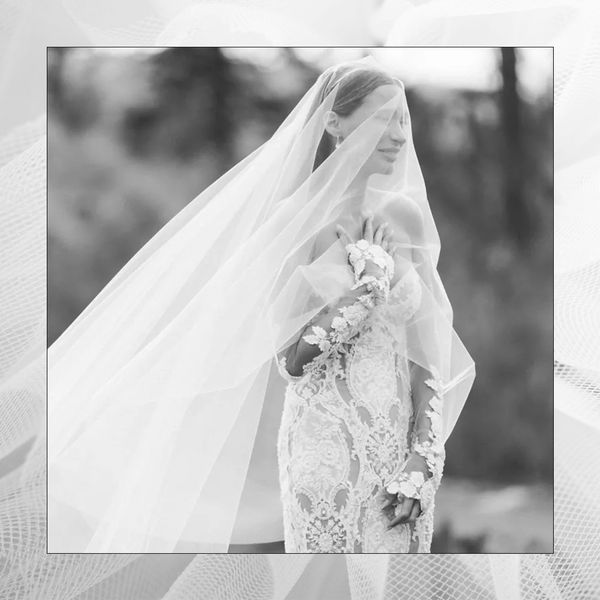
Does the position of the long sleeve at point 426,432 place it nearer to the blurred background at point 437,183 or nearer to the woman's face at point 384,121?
the blurred background at point 437,183

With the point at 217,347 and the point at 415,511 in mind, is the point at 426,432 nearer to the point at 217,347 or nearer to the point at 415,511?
the point at 415,511

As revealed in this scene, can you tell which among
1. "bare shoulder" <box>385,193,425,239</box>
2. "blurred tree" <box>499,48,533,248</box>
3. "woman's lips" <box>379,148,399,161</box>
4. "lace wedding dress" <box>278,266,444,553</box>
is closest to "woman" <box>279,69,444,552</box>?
"lace wedding dress" <box>278,266,444,553</box>

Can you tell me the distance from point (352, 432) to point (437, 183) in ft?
2.19

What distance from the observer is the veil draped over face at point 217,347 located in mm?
2156

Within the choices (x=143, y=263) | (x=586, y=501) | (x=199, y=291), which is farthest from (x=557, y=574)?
(x=143, y=263)

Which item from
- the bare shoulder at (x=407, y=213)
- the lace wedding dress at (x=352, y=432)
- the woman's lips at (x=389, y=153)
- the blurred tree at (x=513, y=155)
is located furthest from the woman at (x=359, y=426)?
the blurred tree at (x=513, y=155)

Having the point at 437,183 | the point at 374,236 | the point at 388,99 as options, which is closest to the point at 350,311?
the point at 374,236

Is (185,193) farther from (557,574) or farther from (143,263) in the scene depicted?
(557,574)

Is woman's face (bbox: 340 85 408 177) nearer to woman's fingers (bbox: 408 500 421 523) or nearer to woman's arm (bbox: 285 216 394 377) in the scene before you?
woman's arm (bbox: 285 216 394 377)

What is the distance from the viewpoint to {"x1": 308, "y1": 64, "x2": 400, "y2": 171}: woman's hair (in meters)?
2.18

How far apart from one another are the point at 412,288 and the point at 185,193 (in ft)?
1.97

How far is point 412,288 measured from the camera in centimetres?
215

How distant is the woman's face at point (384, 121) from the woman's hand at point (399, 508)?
75cm

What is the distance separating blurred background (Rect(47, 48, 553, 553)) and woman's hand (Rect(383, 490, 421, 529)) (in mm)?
208
